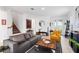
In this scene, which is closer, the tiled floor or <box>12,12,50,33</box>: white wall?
the tiled floor

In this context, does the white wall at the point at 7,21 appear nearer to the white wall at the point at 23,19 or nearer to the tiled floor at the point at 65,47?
the white wall at the point at 23,19

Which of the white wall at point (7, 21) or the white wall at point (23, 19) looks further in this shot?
the white wall at point (23, 19)

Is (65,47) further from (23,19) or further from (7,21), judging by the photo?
(7,21)

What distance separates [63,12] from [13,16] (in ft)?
7.03

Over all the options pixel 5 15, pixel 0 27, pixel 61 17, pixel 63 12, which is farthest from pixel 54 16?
pixel 0 27

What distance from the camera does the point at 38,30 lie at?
4.96 m

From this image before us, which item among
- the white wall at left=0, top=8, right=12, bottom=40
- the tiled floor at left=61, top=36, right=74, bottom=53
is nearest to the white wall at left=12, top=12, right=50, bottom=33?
the white wall at left=0, top=8, right=12, bottom=40

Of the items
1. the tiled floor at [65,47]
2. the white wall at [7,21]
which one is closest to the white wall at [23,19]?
the white wall at [7,21]

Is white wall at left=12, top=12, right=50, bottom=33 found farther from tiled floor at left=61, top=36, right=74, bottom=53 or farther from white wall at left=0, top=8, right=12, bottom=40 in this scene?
tiled floor at left=61, top=36, right=74, bottom=53

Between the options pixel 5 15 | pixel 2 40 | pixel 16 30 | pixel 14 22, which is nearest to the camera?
pixel 2 40
